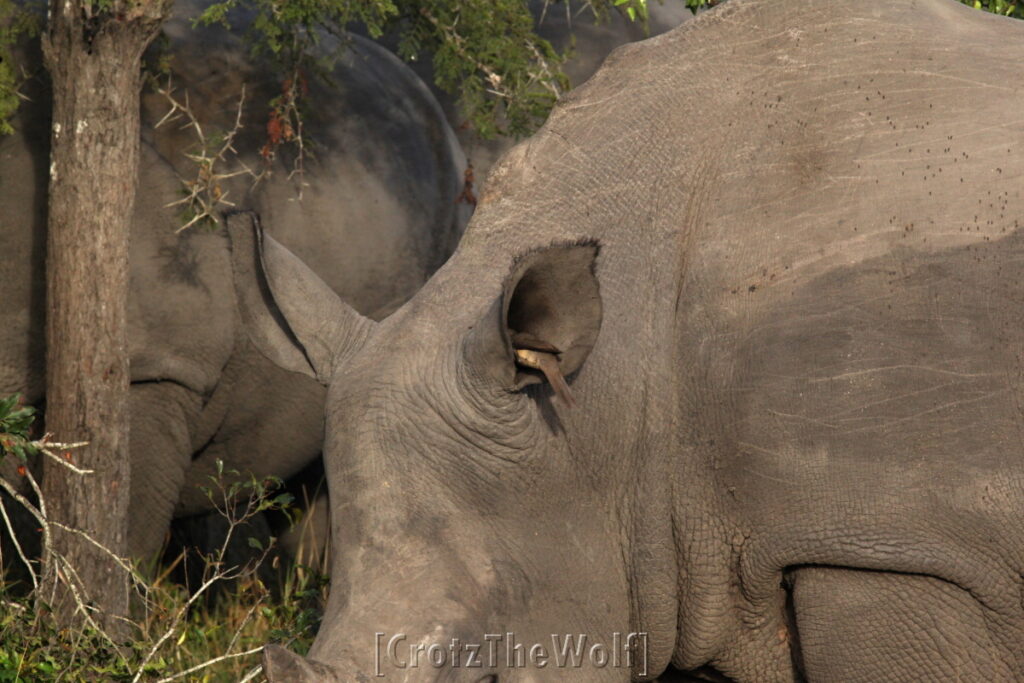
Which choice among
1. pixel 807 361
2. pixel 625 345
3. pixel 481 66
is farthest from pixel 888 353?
pixel 481 66

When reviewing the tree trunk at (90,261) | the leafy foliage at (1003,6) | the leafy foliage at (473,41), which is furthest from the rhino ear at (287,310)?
the leafy foliage at (1003,6)

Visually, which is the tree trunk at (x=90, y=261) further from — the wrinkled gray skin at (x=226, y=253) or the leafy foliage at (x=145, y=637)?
the wrinkled gray skin at (x=226, y=253)

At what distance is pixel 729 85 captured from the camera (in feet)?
13.6

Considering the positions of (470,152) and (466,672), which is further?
(470,152)

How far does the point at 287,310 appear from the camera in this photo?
13.6ft

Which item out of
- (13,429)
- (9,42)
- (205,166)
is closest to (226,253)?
→ (205,166)

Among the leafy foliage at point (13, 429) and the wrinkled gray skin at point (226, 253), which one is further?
the wrinkled gray skin at point (226, 253)

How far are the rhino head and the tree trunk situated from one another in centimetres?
208

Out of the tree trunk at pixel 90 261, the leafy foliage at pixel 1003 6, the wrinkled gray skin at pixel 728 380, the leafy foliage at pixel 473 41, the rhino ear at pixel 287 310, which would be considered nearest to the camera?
the wrinkled gray skin at pixel 728 380

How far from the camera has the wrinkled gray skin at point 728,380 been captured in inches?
145

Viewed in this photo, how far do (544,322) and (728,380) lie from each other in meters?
0.63

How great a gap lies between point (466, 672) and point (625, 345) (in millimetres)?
898

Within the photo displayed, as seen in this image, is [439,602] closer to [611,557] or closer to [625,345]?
[611,557]

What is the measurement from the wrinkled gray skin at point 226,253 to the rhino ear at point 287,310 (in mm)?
2599
